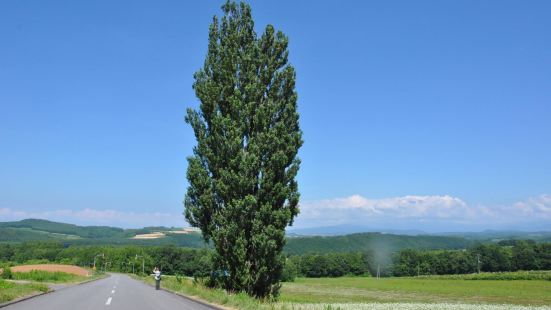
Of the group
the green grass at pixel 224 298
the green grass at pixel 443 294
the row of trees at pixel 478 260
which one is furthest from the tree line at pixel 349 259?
the green grass at pixel 224 298

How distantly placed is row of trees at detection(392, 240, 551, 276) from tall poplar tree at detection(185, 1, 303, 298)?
12128 cm

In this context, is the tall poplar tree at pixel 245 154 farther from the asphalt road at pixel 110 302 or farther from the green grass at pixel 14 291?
the green grass at pixel 14 291

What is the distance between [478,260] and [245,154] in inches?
4863

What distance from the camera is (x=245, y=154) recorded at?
68.0 ft

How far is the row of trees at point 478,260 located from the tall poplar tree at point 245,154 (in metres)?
121

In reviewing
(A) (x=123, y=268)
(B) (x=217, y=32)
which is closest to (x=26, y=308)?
(B) (x=217, y=32)

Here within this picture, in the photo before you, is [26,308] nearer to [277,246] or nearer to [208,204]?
[208,204]

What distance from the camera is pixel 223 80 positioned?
22828mm

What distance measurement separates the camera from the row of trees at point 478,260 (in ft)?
397

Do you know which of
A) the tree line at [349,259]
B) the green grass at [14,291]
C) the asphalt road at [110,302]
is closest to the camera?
the asphalt road at [110,302]

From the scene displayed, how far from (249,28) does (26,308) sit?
16.2 metres

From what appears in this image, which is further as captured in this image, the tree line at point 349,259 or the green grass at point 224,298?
the tree line at point 349,259

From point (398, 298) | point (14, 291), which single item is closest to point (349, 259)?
point (398, 298)

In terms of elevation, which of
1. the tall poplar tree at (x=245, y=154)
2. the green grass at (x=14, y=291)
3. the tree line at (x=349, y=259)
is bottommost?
the tree line at (x=349, y=259)
